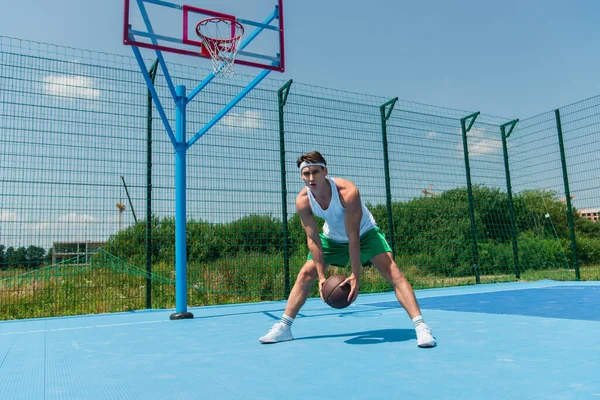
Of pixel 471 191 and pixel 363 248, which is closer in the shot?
pixel 363 248

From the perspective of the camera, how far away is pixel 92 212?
5.53 metres

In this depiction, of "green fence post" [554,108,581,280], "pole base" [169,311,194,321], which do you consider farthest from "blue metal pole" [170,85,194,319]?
"green fence post" [554,108,581,280]

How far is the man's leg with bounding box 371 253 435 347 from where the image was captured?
295 cm

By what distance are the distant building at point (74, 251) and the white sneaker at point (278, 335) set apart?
3.15m

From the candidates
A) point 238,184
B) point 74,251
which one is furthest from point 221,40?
point 74,251

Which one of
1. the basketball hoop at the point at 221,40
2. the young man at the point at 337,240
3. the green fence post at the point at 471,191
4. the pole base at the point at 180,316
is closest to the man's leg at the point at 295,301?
the young man at the point at 337,240

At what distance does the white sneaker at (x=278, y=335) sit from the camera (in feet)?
10.9

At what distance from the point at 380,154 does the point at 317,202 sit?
16.5 feet

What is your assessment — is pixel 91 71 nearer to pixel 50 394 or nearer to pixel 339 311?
pixel 339 311

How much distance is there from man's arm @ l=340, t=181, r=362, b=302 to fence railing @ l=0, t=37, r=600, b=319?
11.5 feet

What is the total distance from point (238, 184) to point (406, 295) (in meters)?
3.84

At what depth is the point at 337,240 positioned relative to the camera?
11.3 ft

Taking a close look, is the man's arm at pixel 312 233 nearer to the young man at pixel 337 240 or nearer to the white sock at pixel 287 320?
the young man at pixel 337 240

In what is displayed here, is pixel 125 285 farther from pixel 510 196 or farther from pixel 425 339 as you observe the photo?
pixel 510 196
